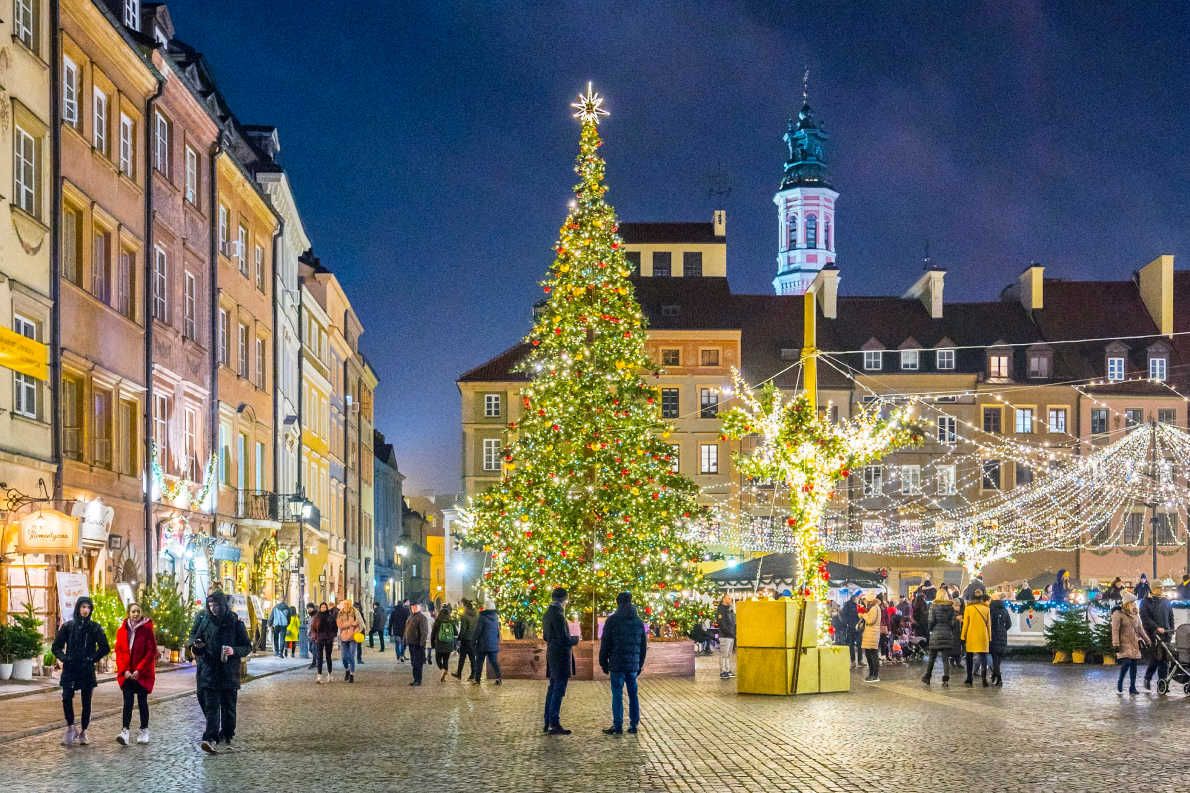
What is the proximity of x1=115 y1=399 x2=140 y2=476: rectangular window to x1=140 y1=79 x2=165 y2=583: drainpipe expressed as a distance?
0.77ft

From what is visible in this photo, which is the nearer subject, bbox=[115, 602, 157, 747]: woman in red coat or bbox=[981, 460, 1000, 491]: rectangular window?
bbox=[115, 602, 157, 747]: woman in red coat

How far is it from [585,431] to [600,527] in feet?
6.14

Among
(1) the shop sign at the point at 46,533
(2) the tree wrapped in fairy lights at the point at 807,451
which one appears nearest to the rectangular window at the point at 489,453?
(1) the shop sign at the point at 46,533

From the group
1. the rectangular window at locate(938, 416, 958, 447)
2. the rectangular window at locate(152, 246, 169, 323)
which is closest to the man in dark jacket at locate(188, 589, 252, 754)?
the rectangular window at locate(152, 246, 169, 323)

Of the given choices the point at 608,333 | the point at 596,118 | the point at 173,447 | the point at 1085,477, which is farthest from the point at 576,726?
the point at 1085,477

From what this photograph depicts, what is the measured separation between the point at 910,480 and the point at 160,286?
2070 inches

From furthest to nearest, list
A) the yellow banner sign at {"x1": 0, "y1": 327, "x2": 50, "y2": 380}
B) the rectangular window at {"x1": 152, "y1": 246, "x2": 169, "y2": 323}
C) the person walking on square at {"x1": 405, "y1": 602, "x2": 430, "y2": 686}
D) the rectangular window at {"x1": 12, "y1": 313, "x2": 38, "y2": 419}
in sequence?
the rectangular window at {"x1": 152, "y1": 246, "x2": 169, "y2": 323} → the person walking on square at {"x1": 405, "y1": 602, "x2": 430, "y2": 686} → the rectangular window at {"x1": 12, "y1": 313, "x2": 38, "y2": 419} → the yellow banner sign at {"x1": 0, "y1": 327, "x2": 50, "y2": 380}

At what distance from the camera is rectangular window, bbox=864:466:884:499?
79.3 m

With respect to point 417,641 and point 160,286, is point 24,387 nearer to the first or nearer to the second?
point 417,641

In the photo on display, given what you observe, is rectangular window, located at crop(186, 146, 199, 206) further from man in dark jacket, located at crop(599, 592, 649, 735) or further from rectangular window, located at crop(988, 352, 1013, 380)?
rectangular window, located at crop(988, 352, 1013, 380)

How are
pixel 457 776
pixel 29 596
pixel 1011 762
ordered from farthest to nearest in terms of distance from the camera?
pixel 29 596
pixel 1011 762
pixel 457 776

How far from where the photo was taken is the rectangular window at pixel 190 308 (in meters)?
37.8

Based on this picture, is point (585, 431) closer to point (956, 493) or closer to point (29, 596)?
point (29, 596)

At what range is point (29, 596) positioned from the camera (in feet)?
88.1
